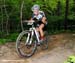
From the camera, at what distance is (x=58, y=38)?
10328 mm

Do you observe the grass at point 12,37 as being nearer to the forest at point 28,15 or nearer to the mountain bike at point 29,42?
the forest at point 28,15

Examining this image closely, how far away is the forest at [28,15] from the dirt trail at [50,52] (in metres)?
0.70

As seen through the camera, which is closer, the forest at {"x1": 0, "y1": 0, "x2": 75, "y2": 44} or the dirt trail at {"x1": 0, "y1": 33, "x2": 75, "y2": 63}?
the dirt trail at {"x1": 0, "y1": 33, "x2": 75, "y2": 63}

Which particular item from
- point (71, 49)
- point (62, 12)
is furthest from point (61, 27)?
point (71, 49)

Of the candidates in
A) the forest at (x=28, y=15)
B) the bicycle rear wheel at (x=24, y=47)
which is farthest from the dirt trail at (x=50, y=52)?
the forest at (x=28, y=15)

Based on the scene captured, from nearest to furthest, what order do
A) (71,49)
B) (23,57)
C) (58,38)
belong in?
(23,57) < (71,49) < (58,38)

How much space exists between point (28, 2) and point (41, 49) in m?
2.05

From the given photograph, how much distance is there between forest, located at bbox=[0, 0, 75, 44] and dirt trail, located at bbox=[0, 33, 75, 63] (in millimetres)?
704

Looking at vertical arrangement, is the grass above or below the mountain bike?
below

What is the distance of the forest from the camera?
10.5 metres

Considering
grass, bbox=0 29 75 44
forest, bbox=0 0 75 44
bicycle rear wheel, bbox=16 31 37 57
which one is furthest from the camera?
forest, bbox=0 0 75 44

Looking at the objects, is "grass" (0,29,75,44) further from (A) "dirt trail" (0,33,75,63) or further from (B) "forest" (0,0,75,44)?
(A) "dirt trail" (0,33,75,63)

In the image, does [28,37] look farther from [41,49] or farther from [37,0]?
[37,0]

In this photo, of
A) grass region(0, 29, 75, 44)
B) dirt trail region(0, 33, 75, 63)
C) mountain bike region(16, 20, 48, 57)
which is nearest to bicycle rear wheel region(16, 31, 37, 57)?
mountain bike region(16, 20, 48, 57)
